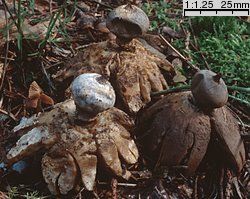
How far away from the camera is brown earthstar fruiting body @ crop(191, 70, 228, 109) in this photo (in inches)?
83.4

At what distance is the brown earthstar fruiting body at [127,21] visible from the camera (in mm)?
2354

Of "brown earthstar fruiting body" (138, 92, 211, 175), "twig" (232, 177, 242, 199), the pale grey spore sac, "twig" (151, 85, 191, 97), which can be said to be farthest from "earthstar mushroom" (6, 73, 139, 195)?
"twig" (232, 177, 242, 199)

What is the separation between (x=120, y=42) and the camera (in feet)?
8.14

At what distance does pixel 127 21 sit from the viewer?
7.74ft

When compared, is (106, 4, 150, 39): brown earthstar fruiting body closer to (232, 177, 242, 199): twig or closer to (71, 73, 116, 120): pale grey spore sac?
(71, 73, 116, 120): pale grey spore sac

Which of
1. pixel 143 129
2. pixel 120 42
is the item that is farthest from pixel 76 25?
pixel 143 129

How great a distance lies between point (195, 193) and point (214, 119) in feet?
0.98

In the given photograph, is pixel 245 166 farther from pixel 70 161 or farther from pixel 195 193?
pixel 70 161

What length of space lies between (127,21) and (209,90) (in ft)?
1.56

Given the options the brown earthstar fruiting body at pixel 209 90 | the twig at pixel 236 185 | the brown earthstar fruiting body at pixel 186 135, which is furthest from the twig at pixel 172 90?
the twig at pixel 236 185

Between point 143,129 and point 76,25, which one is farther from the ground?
point 76,25

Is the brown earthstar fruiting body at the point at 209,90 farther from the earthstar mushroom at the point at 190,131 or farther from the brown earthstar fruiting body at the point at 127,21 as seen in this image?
the brown earthstar fruiting body at the point at 127,21

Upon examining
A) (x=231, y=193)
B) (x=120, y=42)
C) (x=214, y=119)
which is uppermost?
(x=120, y=42)

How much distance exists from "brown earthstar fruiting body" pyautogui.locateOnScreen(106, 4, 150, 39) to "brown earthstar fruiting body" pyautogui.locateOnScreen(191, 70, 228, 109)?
1.23 feet
